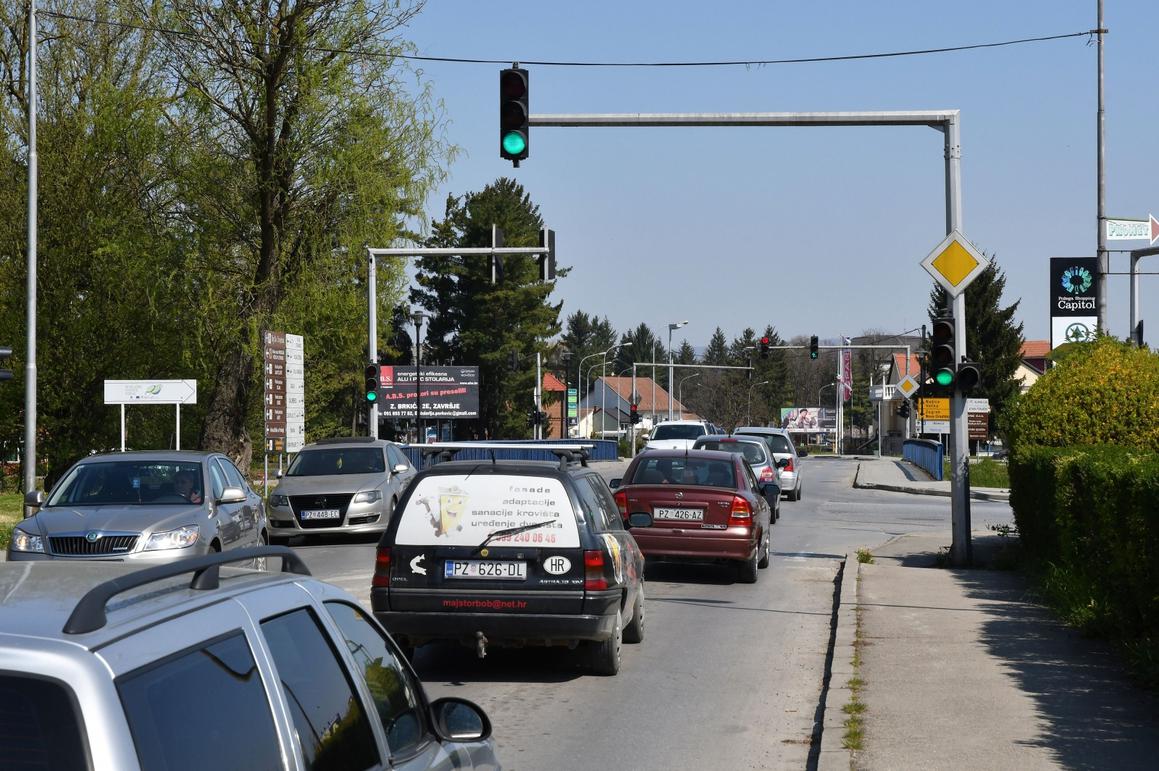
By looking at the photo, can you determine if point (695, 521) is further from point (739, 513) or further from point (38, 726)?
point (38, 726)

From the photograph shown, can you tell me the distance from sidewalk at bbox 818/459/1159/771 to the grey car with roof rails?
411 centimetres

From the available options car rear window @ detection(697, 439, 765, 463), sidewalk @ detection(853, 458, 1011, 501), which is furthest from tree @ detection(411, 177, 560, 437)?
car rear window @ detection(697, 439, 765, 463)

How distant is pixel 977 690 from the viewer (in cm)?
936

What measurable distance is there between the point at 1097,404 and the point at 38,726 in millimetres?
16793

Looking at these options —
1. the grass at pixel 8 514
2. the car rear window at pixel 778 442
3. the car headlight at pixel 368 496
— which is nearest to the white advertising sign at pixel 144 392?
the grass at pixel 8 514

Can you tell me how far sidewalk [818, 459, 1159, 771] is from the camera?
7.54 metres

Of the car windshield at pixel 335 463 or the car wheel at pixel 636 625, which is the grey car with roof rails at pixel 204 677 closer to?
the car wheel at pixel 636 625

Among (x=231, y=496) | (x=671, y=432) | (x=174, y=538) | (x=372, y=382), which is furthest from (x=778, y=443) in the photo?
(x=174, y=538)

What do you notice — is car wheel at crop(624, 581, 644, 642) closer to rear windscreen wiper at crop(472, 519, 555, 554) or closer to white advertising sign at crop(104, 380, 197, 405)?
rear windscreen wiper at crop(472, 519, 555, 554)

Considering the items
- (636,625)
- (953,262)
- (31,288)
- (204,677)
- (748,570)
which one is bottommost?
(748,570)

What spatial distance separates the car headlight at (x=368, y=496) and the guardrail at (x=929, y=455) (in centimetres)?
3064

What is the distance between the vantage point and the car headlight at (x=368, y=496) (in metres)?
22.2

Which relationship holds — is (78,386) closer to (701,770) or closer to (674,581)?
(674,581)

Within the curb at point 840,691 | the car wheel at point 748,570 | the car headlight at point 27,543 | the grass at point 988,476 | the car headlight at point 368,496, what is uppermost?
the car headlight at point 27,543
